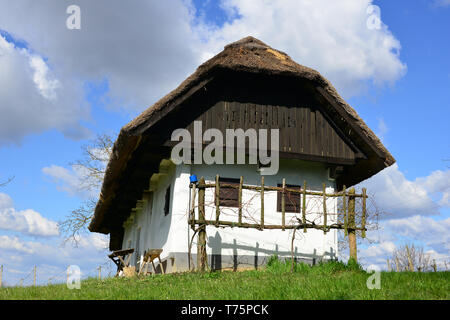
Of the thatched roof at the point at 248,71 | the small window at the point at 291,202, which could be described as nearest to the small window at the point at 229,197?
the small window at the point at 291,202

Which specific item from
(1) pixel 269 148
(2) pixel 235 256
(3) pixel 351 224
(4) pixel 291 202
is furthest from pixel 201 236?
(3) pixel 351 224

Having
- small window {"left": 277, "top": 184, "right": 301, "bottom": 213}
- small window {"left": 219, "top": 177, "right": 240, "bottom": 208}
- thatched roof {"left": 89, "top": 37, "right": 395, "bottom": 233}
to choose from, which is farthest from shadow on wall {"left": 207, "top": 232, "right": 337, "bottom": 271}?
thatched roof {"left": 89, "top": 37, "right": 395, "bottom": 233}

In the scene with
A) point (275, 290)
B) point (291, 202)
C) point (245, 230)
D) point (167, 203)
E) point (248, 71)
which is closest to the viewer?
point (275, 290)

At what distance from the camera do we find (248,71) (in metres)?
11.7

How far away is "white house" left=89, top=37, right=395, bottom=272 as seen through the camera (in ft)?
37.6

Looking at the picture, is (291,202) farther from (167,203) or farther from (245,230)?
(167,203)

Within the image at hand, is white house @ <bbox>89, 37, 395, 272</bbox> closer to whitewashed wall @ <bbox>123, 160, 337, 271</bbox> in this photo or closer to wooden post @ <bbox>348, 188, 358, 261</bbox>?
whitewashed wall @ <bbox>123, 160, 337, 271</bbox>

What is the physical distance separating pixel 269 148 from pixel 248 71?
1.92 meters

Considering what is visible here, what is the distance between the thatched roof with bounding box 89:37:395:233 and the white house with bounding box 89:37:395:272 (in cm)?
2

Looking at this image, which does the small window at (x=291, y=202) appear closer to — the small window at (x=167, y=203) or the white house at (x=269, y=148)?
the white house at (x=269, y=148)

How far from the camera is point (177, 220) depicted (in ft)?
38.3

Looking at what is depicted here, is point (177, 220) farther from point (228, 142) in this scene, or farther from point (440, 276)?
point (440, 276)
